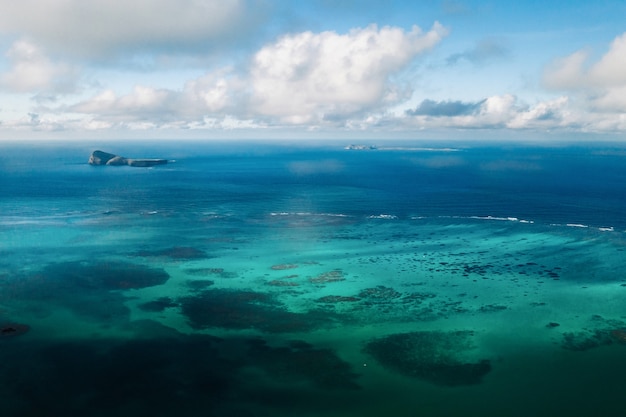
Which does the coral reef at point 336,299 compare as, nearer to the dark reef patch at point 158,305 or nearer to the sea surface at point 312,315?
the sea surface at point 312,315

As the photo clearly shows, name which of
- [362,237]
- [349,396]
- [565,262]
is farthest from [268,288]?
[565,262]

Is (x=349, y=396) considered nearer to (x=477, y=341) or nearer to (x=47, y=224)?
(x=477, y=341)

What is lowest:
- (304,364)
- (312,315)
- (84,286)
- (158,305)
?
(304,364)

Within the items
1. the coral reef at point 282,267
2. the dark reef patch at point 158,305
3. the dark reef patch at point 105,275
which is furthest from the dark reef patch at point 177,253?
the dark reef patch at point 158,305

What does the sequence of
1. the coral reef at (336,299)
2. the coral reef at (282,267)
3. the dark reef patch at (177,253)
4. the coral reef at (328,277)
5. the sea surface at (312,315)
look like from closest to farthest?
1. the sea surface at (312,315)
2. the coral reef at (336,299)
3. the coral reef at (328,277)
4. the coral reef at (282,267)
5. the dark reef patch at (177,253)

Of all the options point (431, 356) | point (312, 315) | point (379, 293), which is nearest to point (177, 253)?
point (312, 315)

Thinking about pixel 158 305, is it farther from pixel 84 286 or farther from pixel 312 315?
pixel 312 315

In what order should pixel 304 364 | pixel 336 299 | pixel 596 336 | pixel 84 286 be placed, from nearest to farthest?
pixel 304 364
pixel 596 336
pixel 336 299
pixel 84 286
